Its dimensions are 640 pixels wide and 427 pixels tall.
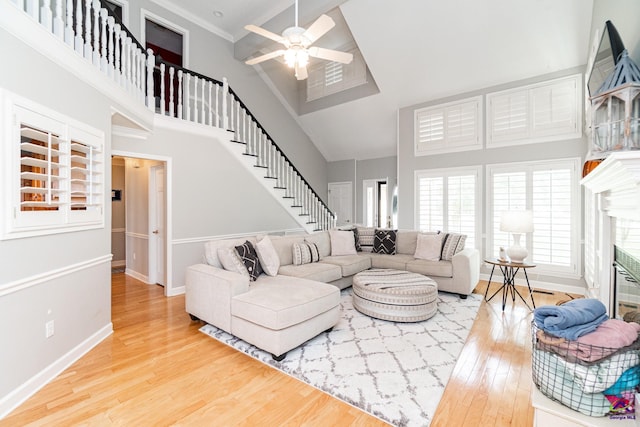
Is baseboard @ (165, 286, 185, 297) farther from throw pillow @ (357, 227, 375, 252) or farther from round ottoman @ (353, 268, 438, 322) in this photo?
throw pillow @ (357, 227, 375, 252)

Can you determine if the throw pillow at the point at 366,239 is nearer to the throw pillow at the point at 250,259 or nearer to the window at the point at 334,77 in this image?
the throw pillow at the point at 250,259

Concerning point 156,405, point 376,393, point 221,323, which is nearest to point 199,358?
point 221,323

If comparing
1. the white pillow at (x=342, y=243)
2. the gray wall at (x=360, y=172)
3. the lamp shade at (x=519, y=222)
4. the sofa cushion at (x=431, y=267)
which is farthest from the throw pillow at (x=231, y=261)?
the gray wall at (x=360, y=172)

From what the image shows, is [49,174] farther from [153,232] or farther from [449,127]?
[449,127]

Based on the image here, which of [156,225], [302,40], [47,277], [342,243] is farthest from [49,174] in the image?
[342,243]

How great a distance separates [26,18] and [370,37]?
456cm

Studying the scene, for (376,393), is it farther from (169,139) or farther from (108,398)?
(169,139)

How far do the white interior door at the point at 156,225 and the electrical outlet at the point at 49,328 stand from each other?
2.55 meters

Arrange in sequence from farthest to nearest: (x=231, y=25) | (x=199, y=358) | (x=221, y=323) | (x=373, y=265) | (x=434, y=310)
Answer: (x=231, y=25) < (x=373, y=265) < (x=434, y=310) < (x=221, y=323) < (x=199, y=358)

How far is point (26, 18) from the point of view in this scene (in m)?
2.04

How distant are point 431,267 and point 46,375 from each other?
4344 millimetres

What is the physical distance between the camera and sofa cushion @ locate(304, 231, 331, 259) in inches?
189

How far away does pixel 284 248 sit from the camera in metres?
4.29

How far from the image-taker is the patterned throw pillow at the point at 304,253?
4.31 metres
